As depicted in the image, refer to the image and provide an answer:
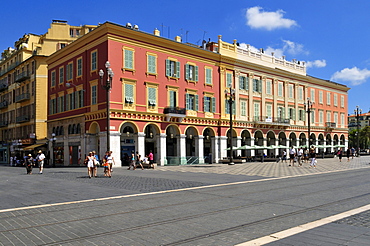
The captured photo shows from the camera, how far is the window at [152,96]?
123 feet

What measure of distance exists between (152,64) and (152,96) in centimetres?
A: 330

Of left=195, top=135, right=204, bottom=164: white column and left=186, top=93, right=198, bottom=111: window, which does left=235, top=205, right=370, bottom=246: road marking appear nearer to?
left=186, top=93, right=198, bottom=111: window

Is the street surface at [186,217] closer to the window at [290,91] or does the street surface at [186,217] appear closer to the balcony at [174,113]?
the balcony at [174,113]

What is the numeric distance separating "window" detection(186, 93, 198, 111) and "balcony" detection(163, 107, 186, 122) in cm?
163

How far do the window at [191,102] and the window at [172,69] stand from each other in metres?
2.81

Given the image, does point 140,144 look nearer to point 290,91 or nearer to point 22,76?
point 22,76

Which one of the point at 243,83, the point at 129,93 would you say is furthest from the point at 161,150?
the point at 243,83

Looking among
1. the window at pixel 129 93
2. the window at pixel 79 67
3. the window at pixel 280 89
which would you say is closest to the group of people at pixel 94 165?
the window at pixel 129 93

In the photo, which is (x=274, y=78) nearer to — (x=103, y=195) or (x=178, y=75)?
(x=178, y=75)

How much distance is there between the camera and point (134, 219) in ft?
29.0

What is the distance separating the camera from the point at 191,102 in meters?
41.9

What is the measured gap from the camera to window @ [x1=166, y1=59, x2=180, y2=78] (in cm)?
3938

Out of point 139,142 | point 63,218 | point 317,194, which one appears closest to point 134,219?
point 63,218

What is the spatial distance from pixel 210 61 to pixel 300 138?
22.9 m
